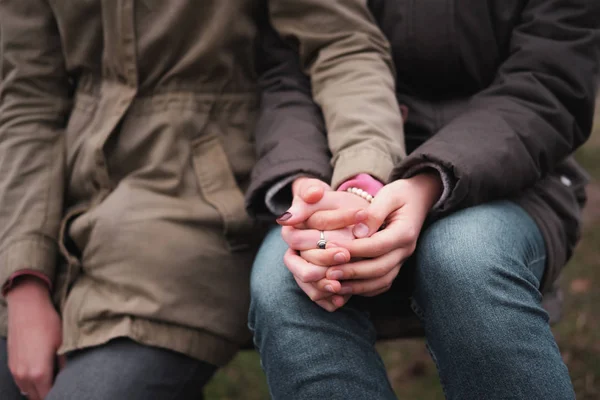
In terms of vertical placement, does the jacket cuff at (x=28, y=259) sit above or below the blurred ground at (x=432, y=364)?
above

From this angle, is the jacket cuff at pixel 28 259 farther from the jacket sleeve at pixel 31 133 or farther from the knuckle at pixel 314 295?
the knuckle at pixel 314 295

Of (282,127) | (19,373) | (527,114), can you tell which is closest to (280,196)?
(282,127)

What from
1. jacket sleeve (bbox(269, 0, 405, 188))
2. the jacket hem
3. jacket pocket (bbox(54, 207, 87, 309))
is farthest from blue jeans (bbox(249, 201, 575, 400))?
jacket pocket (bbox(54, 207, 87, 309))

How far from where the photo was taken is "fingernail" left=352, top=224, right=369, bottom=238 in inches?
46.1

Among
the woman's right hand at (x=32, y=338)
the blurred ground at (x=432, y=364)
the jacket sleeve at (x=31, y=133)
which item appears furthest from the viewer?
the blurred ground at (x=432, y=364)

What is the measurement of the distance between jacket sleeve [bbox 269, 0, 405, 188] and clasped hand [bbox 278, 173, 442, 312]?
0.49 ft

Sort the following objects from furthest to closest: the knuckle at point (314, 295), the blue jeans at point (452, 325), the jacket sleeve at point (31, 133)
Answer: the jacket sleeve at point (31, 133) < the knuckle at point (314, 295) < the blue jeans at point (452, 325)

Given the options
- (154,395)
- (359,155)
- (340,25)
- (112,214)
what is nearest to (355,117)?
(359,155)

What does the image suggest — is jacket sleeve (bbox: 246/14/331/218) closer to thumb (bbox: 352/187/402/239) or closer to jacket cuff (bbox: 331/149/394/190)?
jacket cuff (bbox: 331/149/394/190)

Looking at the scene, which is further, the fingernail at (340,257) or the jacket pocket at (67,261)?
the jacket pocket at (67,261)

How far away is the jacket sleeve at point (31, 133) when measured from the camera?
58.6 inches

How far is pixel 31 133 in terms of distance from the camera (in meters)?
1.59

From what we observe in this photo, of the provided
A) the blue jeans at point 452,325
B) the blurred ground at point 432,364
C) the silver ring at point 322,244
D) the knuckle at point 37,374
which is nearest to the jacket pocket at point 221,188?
the blue jeans at point 452,325

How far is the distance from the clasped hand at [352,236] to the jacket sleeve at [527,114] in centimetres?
6
